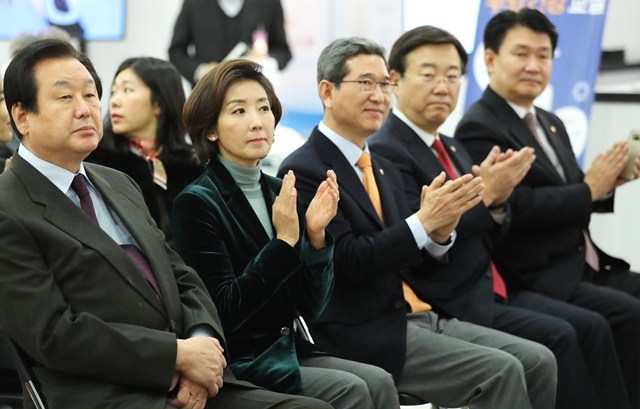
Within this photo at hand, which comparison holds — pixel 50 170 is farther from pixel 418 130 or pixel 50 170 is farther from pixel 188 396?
pixel 418 130

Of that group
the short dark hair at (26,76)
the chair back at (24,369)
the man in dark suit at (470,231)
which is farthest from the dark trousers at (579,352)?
the short dark hair at (26,76)

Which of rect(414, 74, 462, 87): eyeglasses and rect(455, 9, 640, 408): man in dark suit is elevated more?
rect(414, 74, 462, 87): eyeglasses

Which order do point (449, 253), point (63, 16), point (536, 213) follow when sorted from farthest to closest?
point (63, 16)
point (536, 213)
point (449, 253)

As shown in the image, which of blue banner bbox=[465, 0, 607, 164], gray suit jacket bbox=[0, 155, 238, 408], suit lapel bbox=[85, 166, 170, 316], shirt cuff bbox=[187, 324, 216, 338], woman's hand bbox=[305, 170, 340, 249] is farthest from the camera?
blue banner bbox=[465, 0, 607, 164]

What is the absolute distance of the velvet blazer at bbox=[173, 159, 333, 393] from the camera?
7.56 ft

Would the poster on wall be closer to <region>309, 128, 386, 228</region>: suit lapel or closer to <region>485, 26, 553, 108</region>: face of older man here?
<region>485, 26, 553, 108</region>: face of older man

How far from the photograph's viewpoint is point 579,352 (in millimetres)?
3105

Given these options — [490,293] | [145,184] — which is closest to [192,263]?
[145,184]

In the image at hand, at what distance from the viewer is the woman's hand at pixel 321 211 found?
241 centimetres

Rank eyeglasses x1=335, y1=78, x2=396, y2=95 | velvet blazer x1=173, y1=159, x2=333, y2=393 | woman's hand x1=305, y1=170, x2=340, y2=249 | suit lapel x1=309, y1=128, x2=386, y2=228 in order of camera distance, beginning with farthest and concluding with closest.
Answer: eyeglasses x1=335, y1=78, x2=396, y2=95, suit lapel x1=309, y1=128, x2=386, y2=228, woman's hand x1=305, y1=170, x2=340, y2=249, velvet blazer x1=173, y1=159, x2=333, y2=393

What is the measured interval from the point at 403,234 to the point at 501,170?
A: 660mm

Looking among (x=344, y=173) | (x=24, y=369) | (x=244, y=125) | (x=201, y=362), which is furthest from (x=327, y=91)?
(x=24, y=369)

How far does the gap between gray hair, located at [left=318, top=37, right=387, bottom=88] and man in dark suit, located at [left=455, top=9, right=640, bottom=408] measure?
835 mm

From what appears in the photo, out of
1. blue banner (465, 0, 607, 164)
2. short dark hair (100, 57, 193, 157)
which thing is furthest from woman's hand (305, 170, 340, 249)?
blue banner (465, 0, 607, 164)
